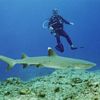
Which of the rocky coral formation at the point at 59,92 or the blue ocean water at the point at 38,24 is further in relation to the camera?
the blue ocean water at the point at 38,24

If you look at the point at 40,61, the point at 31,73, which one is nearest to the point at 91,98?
the point at 40,61

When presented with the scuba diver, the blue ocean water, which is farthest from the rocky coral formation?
the blue ocean water

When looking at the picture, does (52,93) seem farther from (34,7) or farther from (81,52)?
(34,7)

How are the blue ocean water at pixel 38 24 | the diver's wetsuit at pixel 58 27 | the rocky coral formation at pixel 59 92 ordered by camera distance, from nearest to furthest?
the rocky coral formation at pixel 59 92 → the diver's wetsuit at pixel 58 27 → the blue ocean water at pixel 38 24

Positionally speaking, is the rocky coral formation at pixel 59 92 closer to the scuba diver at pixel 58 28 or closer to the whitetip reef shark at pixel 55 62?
the whitetip reef shark at pixel 55 62

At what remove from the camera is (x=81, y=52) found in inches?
4021

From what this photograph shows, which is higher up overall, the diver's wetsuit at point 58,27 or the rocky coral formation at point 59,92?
the diver's wetsuit at point 58,27

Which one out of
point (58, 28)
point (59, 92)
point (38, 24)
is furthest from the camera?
point (38, 24)

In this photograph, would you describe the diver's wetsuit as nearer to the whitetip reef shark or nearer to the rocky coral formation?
the whitetip reef shark

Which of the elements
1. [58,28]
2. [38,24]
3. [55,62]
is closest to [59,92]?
[55,62]

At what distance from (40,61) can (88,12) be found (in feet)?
521

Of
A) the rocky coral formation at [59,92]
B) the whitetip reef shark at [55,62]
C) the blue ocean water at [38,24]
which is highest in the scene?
the blue ocean water at [38,24]

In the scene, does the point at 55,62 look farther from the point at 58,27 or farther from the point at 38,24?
the point at 38,24

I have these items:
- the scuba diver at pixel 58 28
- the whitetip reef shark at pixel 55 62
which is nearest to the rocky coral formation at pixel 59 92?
the whitetip reef shark at pixel 55 62
